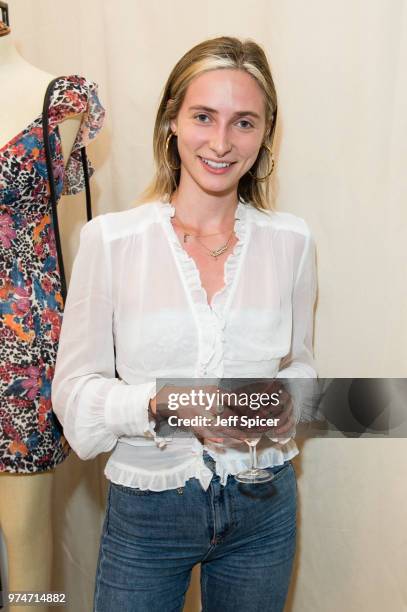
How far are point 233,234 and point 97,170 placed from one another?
0.46m

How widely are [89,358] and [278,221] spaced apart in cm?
36

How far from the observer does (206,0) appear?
1.29 m

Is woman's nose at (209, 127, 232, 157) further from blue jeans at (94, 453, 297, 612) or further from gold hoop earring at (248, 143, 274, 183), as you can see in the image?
blue jeans at (94, 453, 297, 612)

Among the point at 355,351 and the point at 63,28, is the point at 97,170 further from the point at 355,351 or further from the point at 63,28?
the point at 355,351

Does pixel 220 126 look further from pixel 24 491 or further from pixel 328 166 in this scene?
pixel 24 491

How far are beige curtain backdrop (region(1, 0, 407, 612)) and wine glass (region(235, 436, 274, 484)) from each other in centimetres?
28

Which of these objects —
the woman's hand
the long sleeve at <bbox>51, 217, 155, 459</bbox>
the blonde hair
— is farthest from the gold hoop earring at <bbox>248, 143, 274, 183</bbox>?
the woman's hand

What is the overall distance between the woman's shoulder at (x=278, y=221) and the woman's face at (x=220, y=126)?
3.8 inches

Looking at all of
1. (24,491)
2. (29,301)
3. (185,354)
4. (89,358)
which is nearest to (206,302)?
(185,354)

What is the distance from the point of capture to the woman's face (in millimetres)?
1023

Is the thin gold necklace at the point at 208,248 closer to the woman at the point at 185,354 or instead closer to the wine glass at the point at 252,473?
the woman at the point at 185,354

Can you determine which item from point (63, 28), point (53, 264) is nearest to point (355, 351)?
point (53, 264)

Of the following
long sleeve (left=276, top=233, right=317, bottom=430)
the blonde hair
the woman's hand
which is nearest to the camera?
the woman's hand

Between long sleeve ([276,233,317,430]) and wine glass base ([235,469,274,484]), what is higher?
long sleeve ([276,233,317,430])
